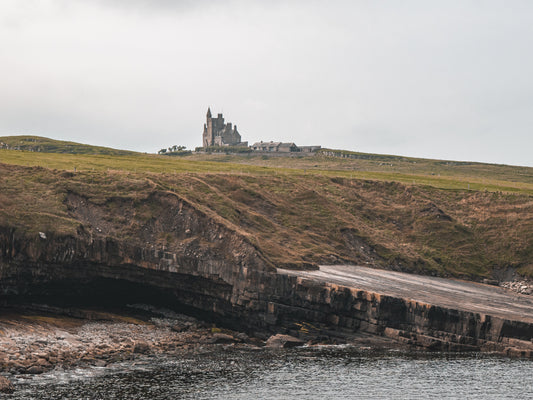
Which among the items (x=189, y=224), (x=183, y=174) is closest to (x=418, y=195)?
(x=183, y=174)

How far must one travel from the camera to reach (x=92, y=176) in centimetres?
6950

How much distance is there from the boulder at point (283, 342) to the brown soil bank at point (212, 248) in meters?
1.94

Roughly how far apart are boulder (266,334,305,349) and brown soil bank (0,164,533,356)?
1.94 metres

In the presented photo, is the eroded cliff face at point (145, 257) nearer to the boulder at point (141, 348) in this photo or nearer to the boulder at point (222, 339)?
the boulder at point (222, 339)

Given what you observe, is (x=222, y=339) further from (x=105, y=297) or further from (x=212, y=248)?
(x=105, y=297)

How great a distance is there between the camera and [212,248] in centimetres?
6128

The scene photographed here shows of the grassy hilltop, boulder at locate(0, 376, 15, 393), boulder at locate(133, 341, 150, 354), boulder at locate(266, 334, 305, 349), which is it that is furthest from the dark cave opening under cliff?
boulder at locate(0, 376, 15, 393)

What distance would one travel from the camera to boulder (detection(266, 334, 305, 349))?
53.2 meters

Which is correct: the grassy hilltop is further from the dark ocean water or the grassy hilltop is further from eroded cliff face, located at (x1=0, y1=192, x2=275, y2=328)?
the dark ocean water

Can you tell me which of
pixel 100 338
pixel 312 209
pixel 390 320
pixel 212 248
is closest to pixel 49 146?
pixel 312 209

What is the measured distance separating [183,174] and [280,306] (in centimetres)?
3060

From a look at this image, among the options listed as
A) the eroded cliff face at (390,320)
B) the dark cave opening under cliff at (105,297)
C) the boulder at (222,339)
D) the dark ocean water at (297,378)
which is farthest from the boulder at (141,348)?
Result: the eroded cliff face at (390,320)

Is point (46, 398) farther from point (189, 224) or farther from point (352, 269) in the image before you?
point (352, 269)

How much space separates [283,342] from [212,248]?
41.5 feet
